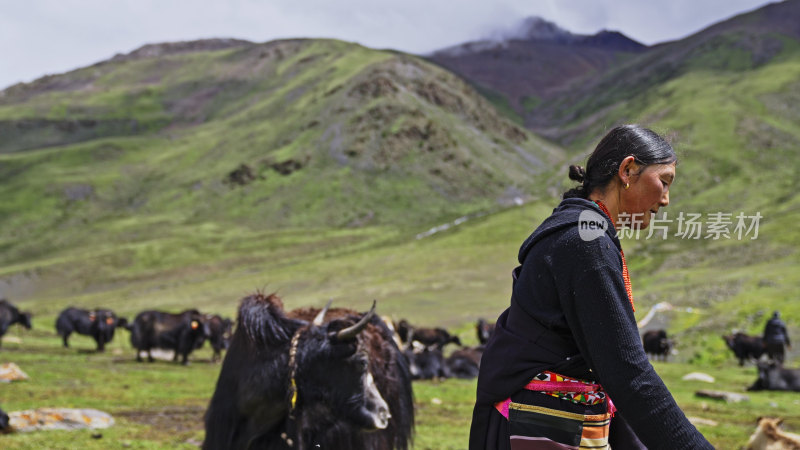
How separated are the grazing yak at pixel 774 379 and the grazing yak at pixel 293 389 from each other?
17.0 meters

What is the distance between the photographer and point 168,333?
86.9 ft

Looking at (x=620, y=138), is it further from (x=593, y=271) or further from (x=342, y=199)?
(x=342, y=199)

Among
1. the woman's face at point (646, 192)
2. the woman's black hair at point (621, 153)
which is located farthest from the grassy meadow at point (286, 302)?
Answer: the woman's face at point (646, 192)

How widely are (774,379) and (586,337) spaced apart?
769 inches

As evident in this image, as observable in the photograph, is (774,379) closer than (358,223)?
Yes

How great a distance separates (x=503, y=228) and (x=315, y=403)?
294ft

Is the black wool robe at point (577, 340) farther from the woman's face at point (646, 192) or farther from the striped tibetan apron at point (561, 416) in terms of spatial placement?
the woman's face at point (646, 192)

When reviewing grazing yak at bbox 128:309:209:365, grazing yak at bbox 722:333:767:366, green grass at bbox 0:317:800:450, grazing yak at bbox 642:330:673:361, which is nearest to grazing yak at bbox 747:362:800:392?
green grass at bbox 0:317:800:450

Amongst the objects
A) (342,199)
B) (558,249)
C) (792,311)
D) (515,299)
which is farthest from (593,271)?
(342,199)

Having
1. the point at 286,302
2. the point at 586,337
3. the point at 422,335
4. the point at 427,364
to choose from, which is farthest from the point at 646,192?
the point at 286,302

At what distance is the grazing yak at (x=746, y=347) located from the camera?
1015 inches

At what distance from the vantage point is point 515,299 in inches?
119

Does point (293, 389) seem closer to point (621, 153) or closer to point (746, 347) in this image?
point (621, 153)

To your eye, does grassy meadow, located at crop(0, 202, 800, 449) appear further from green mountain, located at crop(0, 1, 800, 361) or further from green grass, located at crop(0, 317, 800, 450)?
green mountain, located at crop(0, 1, 800, 361)
